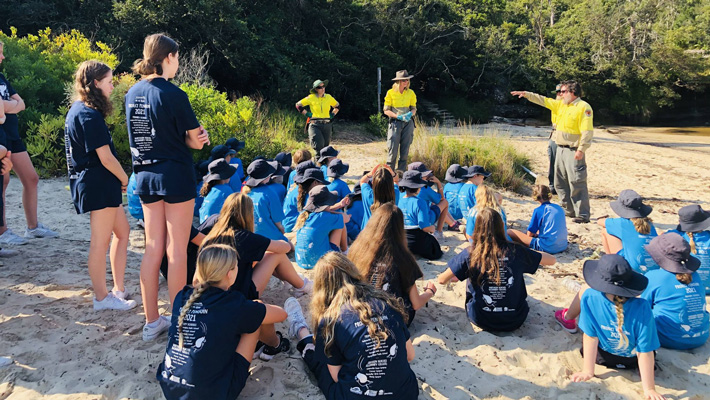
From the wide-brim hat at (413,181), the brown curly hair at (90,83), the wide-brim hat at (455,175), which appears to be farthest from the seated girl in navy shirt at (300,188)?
the brown curly hair at (90,83)

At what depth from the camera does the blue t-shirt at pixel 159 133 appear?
296 centimetres

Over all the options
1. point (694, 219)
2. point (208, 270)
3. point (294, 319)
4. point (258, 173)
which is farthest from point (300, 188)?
point (694, 219)

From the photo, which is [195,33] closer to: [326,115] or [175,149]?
[326,115]

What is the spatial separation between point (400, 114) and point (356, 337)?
595 cm

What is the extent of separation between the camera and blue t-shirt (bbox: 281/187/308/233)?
18.8 feet

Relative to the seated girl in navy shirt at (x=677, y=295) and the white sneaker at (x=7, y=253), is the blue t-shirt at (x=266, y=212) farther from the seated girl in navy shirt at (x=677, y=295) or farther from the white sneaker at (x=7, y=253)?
the seated girl in navy shirt at (x=677, y=295)

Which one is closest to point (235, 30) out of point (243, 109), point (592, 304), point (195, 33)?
point (195, 33)

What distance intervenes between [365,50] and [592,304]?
51.4 feet

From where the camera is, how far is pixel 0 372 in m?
2.98

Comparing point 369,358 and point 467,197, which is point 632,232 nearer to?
point 467,197

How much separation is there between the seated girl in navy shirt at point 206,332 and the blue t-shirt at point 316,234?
→ 6.01 ft

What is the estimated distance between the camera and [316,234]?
4.53 m

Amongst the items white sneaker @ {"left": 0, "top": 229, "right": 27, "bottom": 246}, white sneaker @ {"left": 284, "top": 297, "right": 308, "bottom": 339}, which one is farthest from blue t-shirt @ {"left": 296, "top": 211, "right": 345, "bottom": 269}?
white sneaker @ {"left": 0, "top": 229, "right": 27, "bottom": 246}

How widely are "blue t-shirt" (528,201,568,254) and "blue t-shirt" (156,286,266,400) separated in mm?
3802
